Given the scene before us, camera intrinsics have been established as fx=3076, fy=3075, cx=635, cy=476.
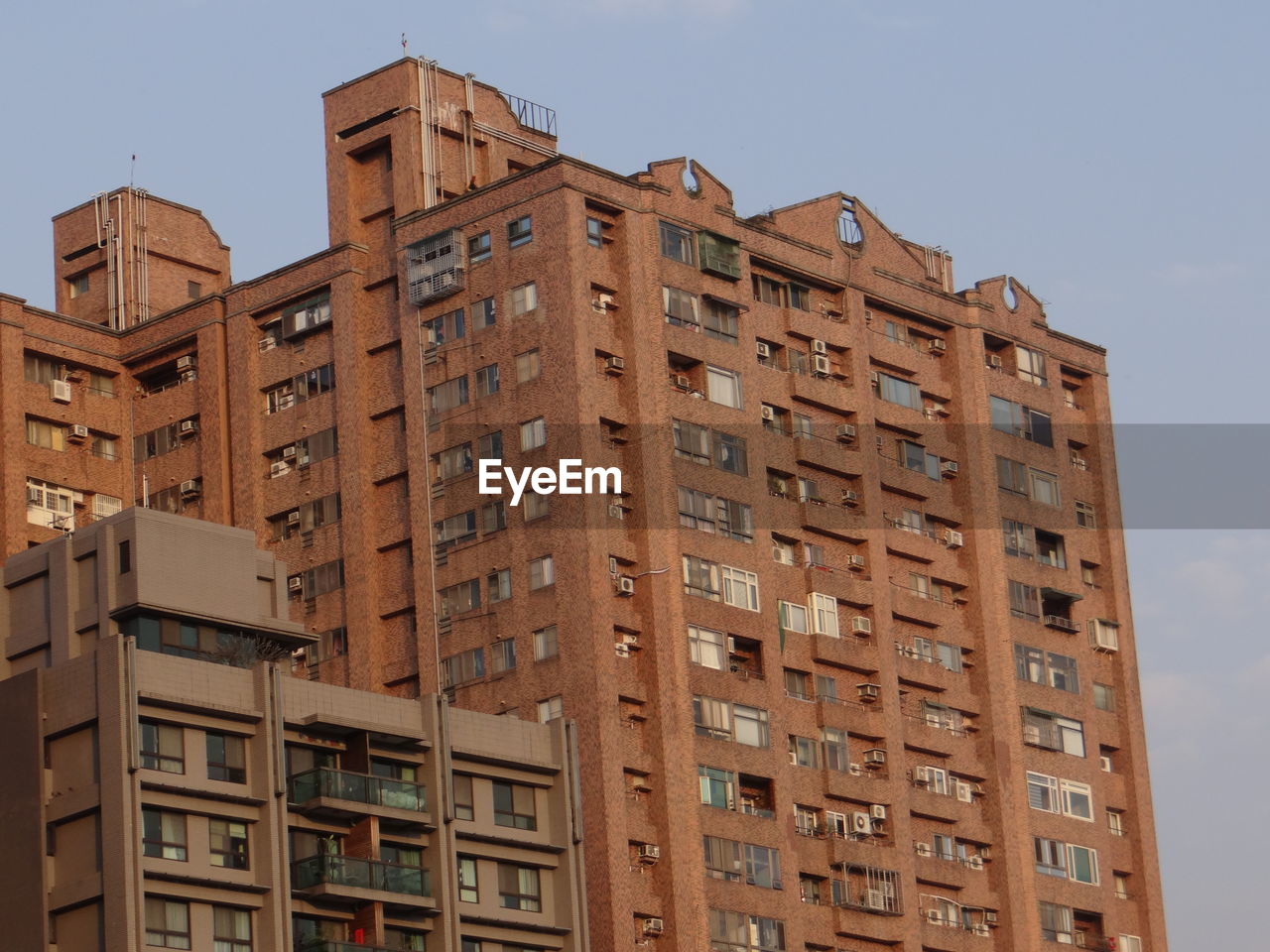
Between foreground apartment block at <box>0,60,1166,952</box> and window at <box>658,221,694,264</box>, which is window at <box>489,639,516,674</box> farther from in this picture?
window at <box>658,221,694,264</box>

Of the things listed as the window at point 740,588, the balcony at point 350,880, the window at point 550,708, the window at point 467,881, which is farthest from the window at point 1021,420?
the balcony at point 350,880

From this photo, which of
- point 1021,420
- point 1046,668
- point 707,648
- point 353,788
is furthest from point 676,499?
point 1021,420

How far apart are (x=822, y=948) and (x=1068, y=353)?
105 feet

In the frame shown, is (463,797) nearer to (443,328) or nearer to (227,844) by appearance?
(227,844)

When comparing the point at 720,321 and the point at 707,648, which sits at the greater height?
the point at 720,321

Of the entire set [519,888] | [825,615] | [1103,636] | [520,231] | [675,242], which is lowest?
[519,888]

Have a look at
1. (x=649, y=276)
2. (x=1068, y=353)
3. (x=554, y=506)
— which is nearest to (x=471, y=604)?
(x=554, y=506)

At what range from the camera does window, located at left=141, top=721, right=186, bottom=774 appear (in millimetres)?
86500

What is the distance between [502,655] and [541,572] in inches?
122

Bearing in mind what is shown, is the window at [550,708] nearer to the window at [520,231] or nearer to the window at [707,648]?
the window at [707,648]

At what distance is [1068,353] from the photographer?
12519 centimetres

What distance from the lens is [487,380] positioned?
347 feet

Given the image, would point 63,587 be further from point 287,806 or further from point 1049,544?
point 1049,544

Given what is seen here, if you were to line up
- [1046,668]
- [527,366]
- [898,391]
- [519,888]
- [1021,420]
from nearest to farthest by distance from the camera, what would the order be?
[519,888] → [527,366] → [1046,668] → [898,391] → [1021,420]
